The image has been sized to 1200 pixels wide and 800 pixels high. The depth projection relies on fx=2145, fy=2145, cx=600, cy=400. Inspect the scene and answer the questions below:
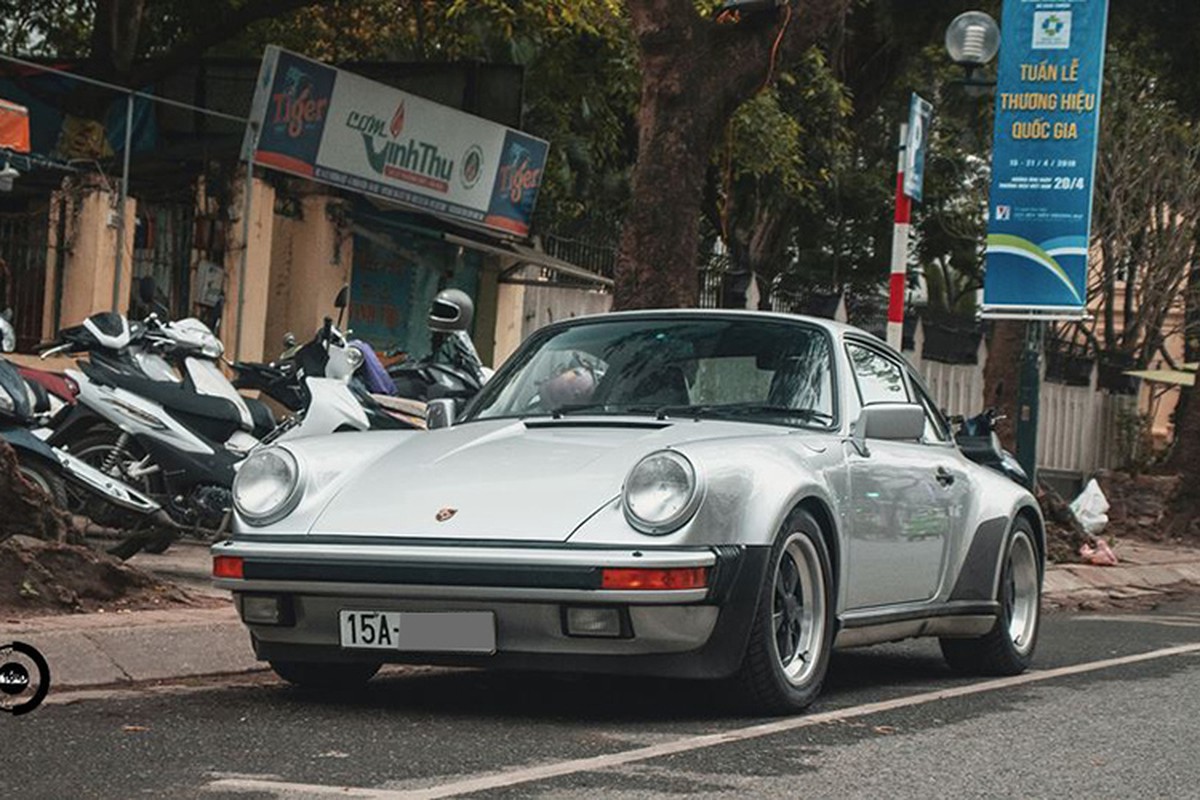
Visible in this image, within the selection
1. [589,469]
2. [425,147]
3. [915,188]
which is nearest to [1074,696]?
[589,469]

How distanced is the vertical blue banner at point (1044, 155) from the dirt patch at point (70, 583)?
10.8 m

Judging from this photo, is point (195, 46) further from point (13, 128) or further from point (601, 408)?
point (601, 408)

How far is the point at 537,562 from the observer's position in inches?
258

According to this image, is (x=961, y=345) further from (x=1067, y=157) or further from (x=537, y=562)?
(x=537, y=562)

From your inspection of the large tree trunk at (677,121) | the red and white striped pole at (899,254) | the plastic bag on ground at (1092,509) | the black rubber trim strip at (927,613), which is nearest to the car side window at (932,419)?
the black rubber trim strip at (927,613)

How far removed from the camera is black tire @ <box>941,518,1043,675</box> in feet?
30.2

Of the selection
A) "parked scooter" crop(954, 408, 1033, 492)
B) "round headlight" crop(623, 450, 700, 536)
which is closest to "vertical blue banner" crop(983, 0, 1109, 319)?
"parked scooter" crop(954, 408, 1033, 492)

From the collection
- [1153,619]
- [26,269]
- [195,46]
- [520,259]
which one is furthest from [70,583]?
[520,259]

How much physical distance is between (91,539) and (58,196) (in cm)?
667

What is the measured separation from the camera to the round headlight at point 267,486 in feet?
23.3

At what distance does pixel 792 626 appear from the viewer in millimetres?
7316

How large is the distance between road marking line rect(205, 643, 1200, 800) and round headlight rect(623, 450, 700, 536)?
0.67 m

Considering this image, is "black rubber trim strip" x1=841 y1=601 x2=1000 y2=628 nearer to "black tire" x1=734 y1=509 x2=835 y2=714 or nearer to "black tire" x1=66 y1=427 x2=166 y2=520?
"black tire" x1=734 y1=509 x2=835 y2=714

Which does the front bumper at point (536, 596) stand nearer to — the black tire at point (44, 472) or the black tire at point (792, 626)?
the black tire at point (792, 626)
